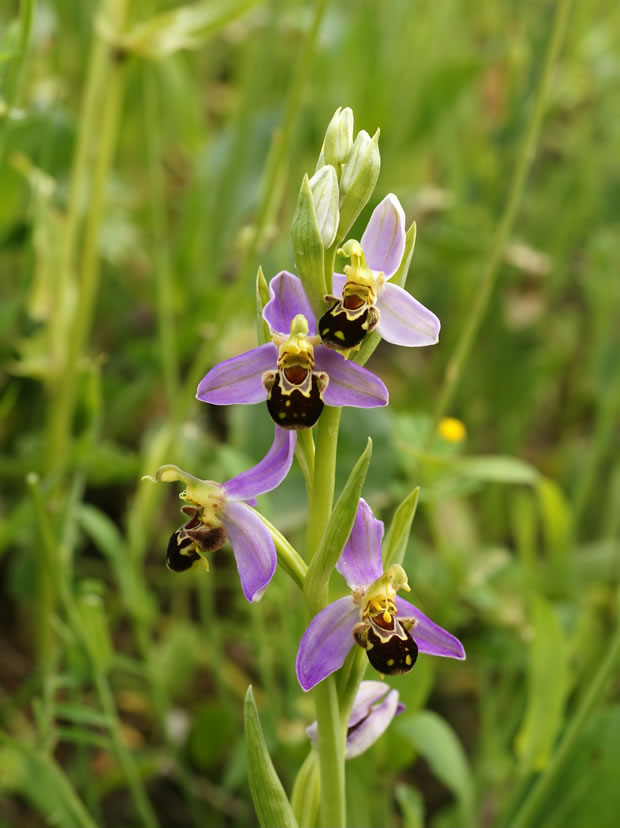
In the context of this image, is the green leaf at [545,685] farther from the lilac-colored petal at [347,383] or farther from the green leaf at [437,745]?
the lilac-colored petal at [347,383]

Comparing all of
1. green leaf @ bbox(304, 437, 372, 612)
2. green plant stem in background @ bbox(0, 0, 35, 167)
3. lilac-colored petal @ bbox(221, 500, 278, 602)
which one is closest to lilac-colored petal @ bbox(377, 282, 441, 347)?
green leaf @ bbox(304, 437, 372, 612)

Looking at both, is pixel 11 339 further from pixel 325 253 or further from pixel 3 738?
pixel 325 253

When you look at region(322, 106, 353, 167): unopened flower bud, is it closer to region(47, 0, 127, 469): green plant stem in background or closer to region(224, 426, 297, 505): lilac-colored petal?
region(224, 426, 297, 505): lilac-colored petal

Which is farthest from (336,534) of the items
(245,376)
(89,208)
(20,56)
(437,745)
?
(89,208)

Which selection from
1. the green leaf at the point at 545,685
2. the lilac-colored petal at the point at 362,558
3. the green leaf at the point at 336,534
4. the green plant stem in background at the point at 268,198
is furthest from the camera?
Answer: the green plant stem in background at the point at 268,198

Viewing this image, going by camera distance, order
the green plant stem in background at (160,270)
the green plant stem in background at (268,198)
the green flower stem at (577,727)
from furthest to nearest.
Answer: the green plant stem in background at (160,270)
the green plant stem in background at (268,198)
the green flower stem at (577,727)

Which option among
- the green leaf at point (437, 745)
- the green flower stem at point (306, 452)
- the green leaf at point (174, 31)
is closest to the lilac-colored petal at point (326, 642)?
the green flower stem at point (306, 452)

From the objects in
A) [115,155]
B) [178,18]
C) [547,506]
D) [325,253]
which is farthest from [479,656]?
[115,155]
